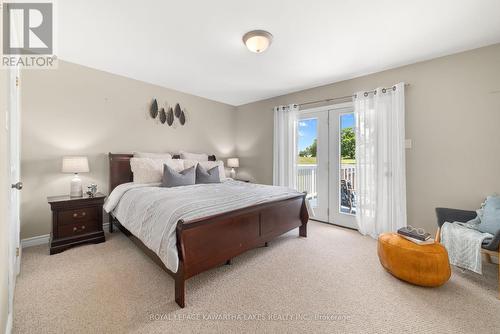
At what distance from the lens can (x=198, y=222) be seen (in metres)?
1.82

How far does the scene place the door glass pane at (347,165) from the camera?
3.54 metres

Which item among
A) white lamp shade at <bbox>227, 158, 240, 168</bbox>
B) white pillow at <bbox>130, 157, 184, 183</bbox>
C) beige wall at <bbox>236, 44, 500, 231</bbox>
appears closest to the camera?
beige wall at <bbox>236, 44, 500, 231</bbox>

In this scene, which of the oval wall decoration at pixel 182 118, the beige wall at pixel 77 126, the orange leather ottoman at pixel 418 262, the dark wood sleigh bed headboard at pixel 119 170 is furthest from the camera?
the oval wall decoration at pixel 182 118

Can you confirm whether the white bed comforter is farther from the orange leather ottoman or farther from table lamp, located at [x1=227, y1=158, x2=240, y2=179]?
table lamp, located at [x1=227, y1=158, x2=240, y2=179]

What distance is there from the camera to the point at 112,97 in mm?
3361

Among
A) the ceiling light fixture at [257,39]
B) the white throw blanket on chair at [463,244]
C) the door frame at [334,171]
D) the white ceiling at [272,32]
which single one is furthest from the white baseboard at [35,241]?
the white throw blanket on chair at [463,244]

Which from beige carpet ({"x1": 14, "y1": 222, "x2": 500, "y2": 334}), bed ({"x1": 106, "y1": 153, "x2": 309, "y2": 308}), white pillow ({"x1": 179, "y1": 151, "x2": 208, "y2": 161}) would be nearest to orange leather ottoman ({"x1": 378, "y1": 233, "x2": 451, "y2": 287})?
beige carpet ({"x1": 14, "y1": 222, "x2": 500, "y2": 334})

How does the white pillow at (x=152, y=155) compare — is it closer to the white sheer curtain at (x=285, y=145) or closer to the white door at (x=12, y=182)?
the white door at (x=12, y=182)

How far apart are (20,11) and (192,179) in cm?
243

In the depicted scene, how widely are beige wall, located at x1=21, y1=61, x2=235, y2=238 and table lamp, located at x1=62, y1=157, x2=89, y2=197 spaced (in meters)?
0.33

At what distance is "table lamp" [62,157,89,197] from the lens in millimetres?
2668

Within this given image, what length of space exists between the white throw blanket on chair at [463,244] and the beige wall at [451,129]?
0.62 m

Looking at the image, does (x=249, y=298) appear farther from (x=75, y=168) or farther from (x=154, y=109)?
(x=154, y=109)

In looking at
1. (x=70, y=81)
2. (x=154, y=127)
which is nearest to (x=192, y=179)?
(x=154, y=127)
